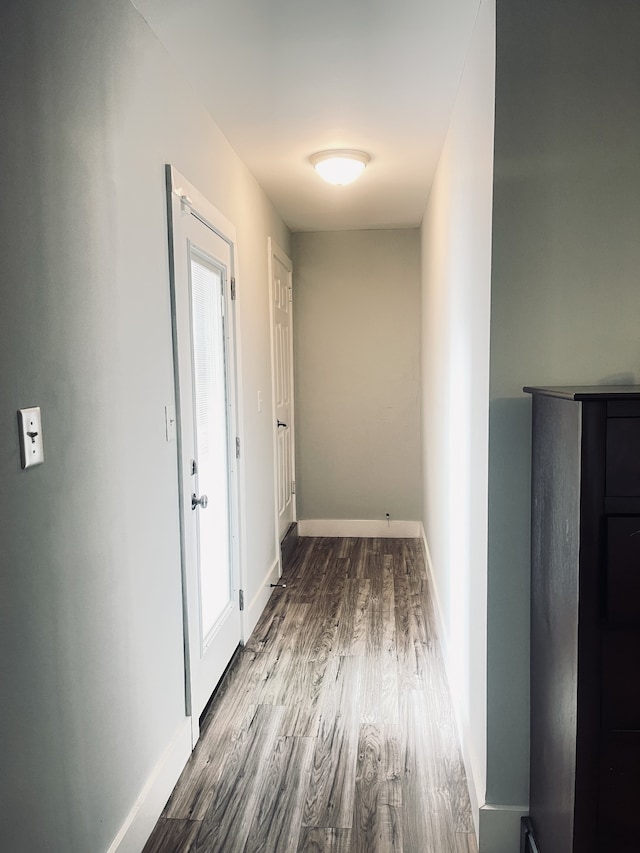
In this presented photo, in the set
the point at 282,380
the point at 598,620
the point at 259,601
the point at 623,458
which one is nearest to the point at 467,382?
the point at 623,458

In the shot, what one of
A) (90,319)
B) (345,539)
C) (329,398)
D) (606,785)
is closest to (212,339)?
(90,319)

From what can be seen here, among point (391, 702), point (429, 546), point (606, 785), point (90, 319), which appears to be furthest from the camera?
point (429, 546)

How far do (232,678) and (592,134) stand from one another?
2.48 meters

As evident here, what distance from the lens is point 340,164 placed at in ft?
10.5

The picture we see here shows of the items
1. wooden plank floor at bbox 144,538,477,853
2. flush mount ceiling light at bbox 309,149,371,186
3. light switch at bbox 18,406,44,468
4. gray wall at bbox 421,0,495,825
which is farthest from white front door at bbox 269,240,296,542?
light switch at bbox 18,406,44,468

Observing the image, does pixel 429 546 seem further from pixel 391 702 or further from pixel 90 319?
pixel 90 319

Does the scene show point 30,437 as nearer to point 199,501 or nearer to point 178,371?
point 178,371

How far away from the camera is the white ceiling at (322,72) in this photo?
189 cm

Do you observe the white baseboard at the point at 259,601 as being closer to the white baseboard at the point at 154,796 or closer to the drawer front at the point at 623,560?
the white baseboard at the point at 154,796

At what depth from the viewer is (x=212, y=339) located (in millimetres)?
2777

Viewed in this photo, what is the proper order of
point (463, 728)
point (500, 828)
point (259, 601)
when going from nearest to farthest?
point (500, 828), point (463, 728), point (259, 601)

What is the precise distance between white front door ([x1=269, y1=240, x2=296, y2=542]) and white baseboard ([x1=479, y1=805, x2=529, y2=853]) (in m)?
2.60

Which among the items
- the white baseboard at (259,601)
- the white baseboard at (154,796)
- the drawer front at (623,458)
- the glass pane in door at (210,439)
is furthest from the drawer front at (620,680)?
the white baseboard at (259,601)

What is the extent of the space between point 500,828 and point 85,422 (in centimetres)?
157
